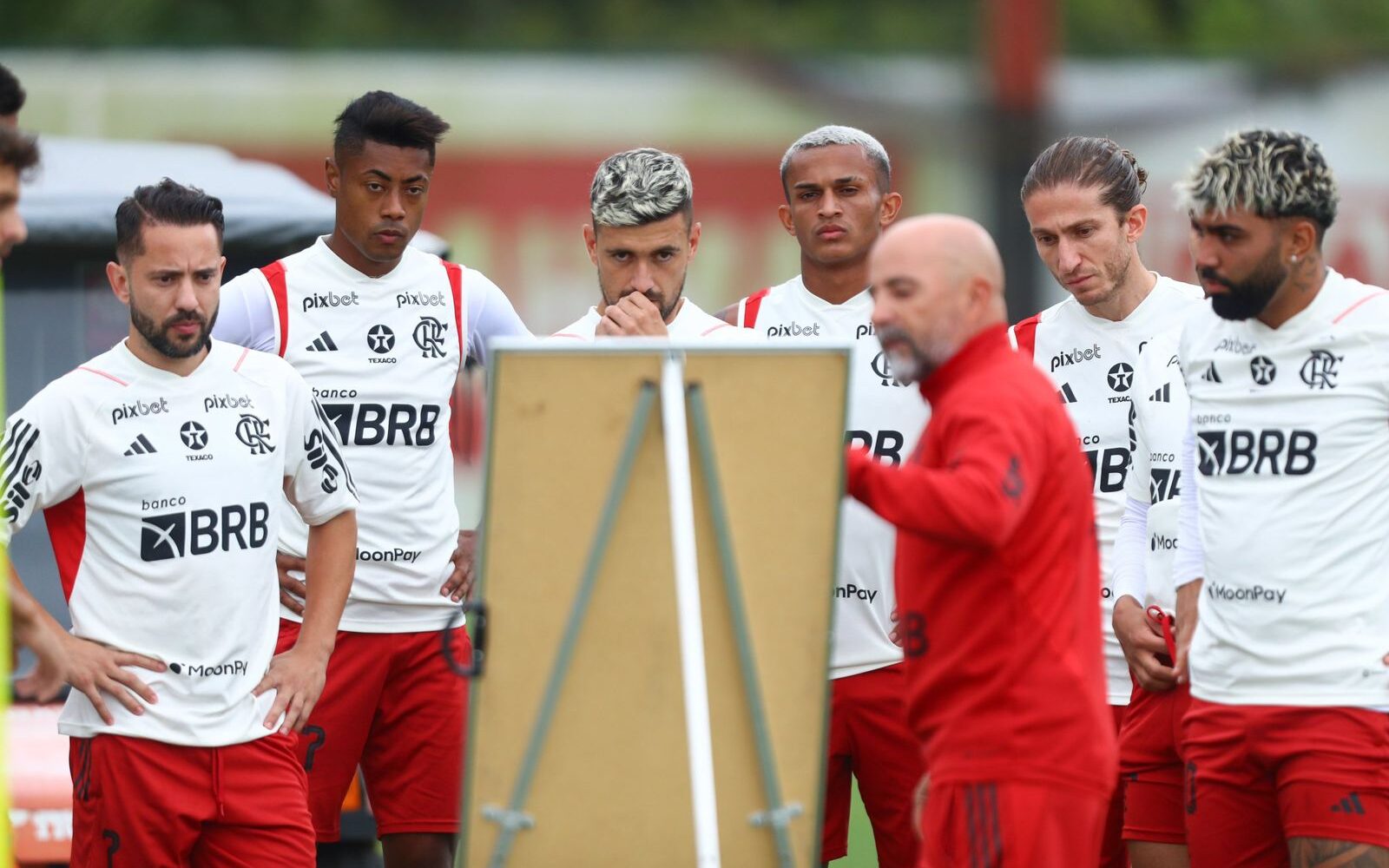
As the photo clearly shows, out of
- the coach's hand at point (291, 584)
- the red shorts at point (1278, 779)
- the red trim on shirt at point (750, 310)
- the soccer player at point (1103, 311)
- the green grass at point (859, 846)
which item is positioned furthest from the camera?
the green grass at point (859, 846)

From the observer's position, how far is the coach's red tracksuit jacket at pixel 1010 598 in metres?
4.45

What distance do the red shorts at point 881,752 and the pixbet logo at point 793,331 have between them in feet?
3.26

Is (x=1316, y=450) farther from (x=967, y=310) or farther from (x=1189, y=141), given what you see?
(x=1189, y=141)

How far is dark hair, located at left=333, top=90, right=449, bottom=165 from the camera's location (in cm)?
625

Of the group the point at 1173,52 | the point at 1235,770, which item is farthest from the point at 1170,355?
the point at 1173,52

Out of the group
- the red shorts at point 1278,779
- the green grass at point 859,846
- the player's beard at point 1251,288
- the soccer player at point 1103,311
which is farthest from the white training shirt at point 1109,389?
the green grass at point 859,846

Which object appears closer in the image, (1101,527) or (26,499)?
(26,499)

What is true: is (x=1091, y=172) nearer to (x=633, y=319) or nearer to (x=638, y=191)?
(x=638, y=191)

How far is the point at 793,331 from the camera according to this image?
20.3 feet

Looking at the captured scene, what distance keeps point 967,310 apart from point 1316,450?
105cm

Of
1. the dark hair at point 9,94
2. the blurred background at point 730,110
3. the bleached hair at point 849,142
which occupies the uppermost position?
the blurred background at point 730,110

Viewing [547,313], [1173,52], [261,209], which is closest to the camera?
[261,209]

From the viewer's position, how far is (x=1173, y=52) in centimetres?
1838

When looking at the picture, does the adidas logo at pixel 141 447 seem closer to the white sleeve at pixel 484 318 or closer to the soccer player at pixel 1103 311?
the white sleeve at pixel 484 318
